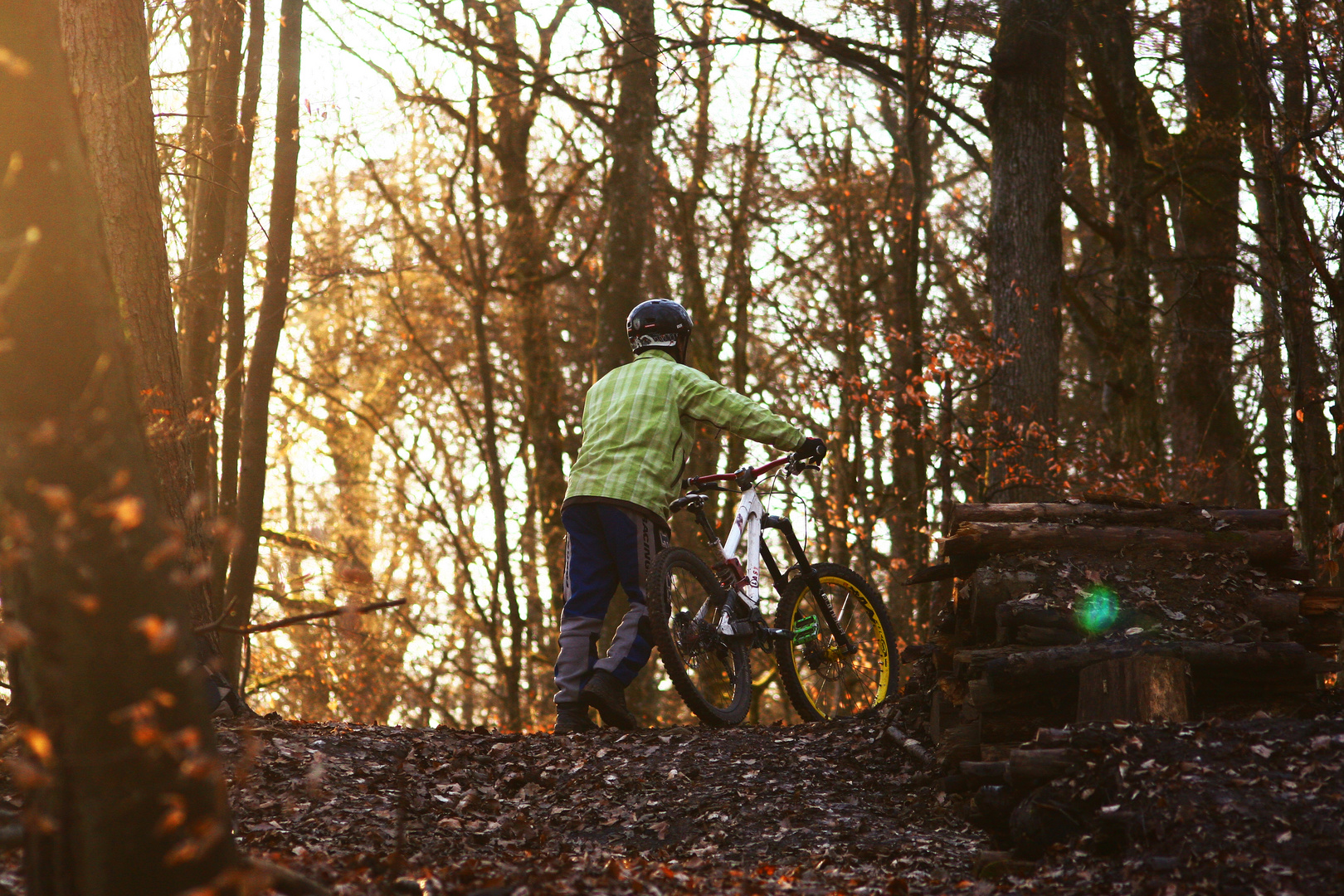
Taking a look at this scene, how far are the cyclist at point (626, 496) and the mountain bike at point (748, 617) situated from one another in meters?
0.18

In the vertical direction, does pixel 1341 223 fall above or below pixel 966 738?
above

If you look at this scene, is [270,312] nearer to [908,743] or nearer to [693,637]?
[693,637]

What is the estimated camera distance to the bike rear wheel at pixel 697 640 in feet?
21.7

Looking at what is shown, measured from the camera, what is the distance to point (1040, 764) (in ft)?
14.4

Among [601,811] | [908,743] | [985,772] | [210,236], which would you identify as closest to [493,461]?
[210,236]

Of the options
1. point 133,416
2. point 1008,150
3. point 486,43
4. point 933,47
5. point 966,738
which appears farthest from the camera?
point 486,43

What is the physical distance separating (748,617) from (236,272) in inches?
215

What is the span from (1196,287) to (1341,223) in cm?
547

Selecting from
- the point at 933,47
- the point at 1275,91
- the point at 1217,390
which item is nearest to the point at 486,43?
the point at 933,47

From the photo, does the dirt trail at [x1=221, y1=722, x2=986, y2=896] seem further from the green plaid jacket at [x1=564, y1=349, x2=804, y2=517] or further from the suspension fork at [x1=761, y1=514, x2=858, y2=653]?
the green plaid jacket at [x1=564, y1=349, x2=804, y2=517]

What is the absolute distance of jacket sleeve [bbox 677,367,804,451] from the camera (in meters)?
6.89

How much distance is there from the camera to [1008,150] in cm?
1090

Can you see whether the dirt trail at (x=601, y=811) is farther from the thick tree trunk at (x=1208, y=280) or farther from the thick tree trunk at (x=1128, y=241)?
the thick tree trunk at (x=1208, y=280)

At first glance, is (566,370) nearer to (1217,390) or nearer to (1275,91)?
(1217,390)
